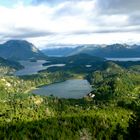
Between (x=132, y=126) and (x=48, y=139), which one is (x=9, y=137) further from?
(x=132, y=126)

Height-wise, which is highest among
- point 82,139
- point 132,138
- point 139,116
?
point 139,116

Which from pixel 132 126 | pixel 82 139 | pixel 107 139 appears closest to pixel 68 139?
pixel 82 139

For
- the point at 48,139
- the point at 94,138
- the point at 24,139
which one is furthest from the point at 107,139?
the point at 24,139

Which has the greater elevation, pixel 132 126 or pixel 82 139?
pixel 132 126

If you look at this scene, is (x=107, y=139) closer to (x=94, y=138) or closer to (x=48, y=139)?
(x=94, y=138)

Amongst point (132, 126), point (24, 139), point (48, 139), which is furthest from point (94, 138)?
point (132, 126)

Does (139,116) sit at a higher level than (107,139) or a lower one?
higher

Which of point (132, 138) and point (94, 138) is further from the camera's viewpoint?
point (94, 138)

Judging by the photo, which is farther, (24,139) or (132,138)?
(24,139)
